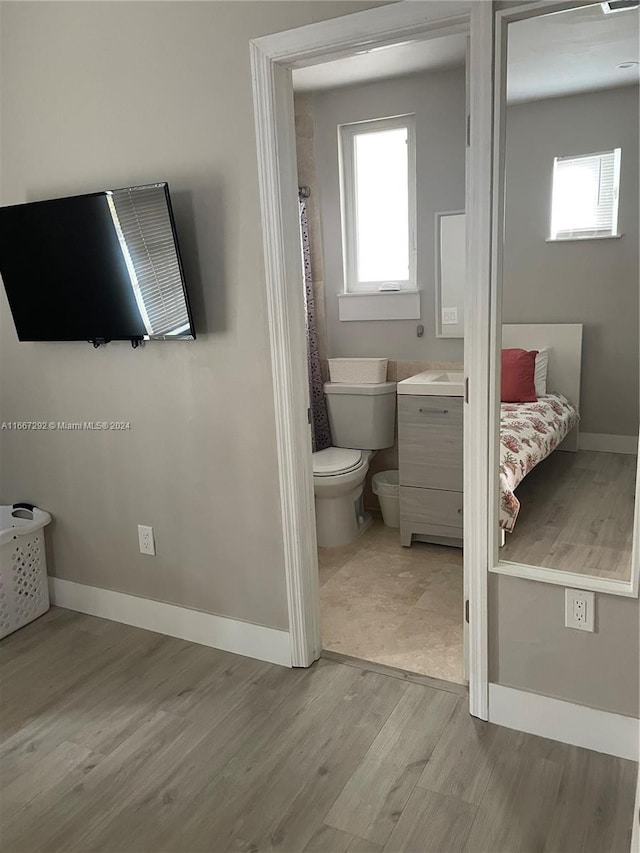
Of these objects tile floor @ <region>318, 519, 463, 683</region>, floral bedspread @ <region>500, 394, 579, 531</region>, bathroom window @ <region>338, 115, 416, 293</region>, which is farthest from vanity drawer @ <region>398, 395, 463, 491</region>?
floral bedspread @ <region>500, 394, 579, 531</region>

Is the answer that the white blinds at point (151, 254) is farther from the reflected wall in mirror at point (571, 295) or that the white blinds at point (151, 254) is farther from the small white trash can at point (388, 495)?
the small white trash can at point (388, 495)

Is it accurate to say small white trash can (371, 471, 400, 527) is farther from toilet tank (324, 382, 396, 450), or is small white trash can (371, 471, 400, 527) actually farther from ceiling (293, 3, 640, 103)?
ceiling (293, 3, 640, 103)

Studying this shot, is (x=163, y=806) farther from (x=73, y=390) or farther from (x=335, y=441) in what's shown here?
(x=335, y=441)

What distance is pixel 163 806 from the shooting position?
190cm

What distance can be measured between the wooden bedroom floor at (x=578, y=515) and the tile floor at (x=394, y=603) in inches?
25.7

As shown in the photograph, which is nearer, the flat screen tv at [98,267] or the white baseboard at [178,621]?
the flat screen tv at [98,267]

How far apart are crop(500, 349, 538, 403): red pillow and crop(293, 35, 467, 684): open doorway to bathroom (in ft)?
3.65

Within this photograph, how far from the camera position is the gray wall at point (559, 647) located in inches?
76.3

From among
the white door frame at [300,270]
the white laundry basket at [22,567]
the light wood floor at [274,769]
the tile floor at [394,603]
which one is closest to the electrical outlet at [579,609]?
the white door frame at [300,270]

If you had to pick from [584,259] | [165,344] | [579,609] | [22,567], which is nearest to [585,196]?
[584,259]

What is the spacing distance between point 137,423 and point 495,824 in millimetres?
1812

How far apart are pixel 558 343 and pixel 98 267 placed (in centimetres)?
157

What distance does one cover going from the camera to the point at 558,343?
6.59 feet

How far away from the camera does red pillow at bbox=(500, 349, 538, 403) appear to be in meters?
2.01
